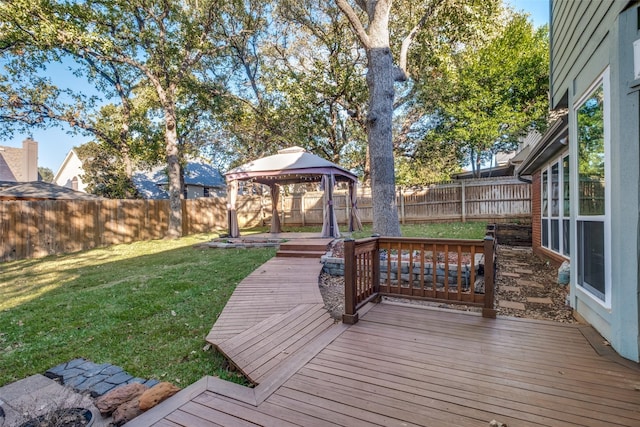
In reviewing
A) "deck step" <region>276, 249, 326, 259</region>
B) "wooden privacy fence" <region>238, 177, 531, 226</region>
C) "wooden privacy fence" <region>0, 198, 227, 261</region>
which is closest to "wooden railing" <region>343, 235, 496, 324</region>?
"deck step" <region>276, 249, 326, 259</region>

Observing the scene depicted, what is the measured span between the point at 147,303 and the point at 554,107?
22.3 ft

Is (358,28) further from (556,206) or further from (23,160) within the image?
(23,160)

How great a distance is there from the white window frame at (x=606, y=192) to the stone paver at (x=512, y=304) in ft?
2.58

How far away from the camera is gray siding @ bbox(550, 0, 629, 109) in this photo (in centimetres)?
275

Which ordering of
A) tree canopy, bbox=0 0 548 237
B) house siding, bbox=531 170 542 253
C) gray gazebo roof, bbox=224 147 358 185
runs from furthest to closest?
tree canopy, bbox=0 0 548 237 → gray gazebo roof, bbox=224 147 358 185 → house siding, bbox=531 170 542 253

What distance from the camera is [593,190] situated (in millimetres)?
3127

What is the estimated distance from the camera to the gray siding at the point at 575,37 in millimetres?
2754

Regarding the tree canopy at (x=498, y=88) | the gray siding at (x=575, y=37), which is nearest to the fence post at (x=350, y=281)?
the gray siding at (x=575, y=37)

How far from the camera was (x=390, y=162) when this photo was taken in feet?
22.2

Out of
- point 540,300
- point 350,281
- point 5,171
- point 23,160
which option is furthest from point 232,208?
point 23,160

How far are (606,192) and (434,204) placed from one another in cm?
1061

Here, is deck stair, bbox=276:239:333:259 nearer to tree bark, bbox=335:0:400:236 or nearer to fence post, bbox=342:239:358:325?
tree bark, bbox=335:0:400:236

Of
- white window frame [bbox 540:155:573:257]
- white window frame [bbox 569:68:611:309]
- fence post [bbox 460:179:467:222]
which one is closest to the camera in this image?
white window frame [bbox 569:68:611:309]

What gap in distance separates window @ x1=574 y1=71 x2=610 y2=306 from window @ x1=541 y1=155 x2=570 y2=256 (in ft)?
5.27
